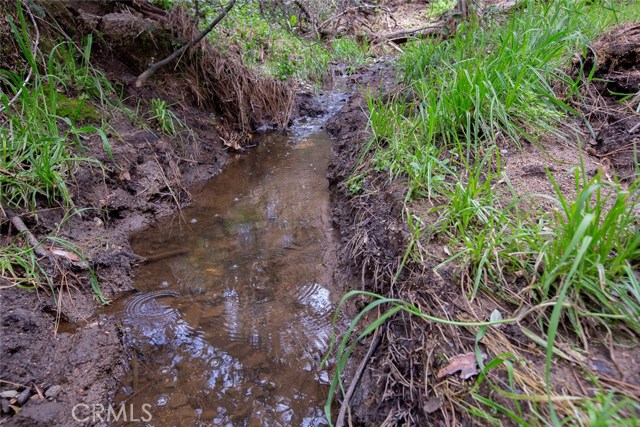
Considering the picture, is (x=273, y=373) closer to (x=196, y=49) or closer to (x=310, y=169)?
(x=310, y=169)

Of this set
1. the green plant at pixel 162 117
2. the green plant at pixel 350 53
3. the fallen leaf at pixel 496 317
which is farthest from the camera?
the green plant at pixel 350 53

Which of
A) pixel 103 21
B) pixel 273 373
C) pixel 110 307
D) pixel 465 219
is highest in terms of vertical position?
pixel 103 21

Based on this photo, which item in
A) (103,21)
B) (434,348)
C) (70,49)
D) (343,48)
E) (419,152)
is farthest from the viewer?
(343,48)

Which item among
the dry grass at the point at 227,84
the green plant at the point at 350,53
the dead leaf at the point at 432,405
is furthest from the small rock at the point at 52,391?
the green plant at the point at 350,53

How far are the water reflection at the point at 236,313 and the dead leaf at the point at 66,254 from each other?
36cm

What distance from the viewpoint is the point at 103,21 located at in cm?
356

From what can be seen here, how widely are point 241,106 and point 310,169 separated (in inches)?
53.0

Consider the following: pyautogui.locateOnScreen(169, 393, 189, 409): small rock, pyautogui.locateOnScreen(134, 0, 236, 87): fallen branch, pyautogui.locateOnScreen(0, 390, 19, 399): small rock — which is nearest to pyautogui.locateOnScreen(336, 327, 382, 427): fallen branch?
pyautogui.locateOnScreen(169, 393, 189, 409): small rock

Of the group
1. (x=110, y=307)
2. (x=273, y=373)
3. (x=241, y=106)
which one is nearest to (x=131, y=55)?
(x=241, y=106)

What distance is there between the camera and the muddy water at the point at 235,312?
1546 mm

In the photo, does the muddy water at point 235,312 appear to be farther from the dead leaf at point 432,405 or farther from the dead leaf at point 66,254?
the dead leaf at point 432,405

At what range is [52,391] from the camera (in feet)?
4.82

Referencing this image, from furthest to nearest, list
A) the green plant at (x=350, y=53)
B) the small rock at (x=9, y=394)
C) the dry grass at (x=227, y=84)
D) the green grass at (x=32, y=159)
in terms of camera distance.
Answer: the green plant at (x=350, y=53) < the dry grass at (x=227, y=84) < the green grass at (x=32, y=159) < the small rock at (x=9, y=394)

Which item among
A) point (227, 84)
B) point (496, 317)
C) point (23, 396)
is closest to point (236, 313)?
point (23, 396)
